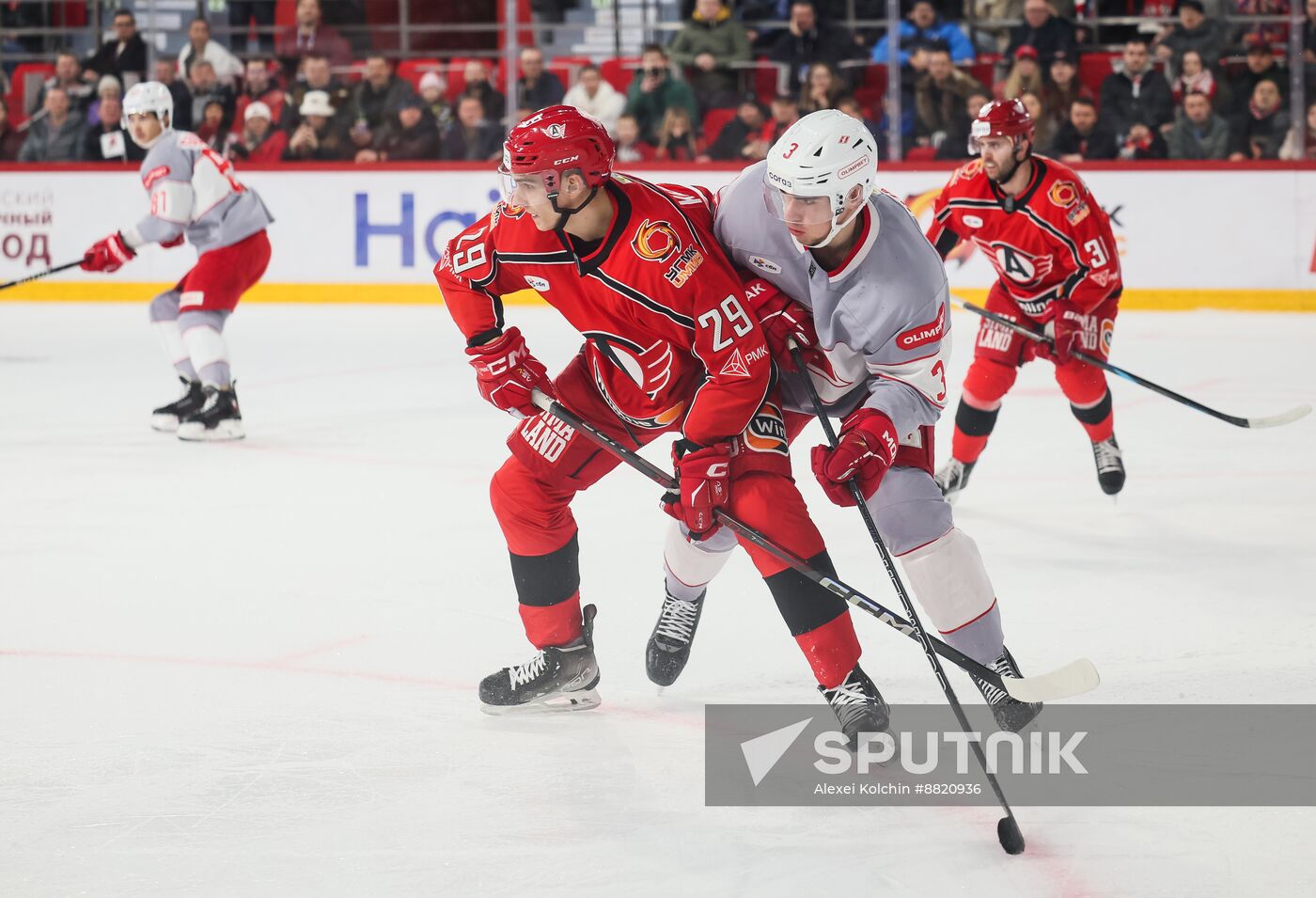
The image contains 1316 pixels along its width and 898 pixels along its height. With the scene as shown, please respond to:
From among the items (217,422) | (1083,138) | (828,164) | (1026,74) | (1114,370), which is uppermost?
(1026,74)

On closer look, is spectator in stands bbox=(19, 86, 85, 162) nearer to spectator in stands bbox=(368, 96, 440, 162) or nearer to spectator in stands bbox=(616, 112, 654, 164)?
spectator in stands bbox=(368, 96, 440, 162)

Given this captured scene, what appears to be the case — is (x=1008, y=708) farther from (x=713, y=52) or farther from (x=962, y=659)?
(x=713, y=52)

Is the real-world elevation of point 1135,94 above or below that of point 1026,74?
below

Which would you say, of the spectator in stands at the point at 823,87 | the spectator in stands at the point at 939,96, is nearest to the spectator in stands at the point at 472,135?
the spectator in stands at the point at 823,87

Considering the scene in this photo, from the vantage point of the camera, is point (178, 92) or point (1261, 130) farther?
point (178, 92)

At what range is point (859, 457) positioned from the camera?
2.59 meters

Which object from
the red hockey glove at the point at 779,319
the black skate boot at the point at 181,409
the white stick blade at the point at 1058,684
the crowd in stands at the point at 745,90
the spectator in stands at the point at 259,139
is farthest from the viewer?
the spectator in stands at the point at 259,139

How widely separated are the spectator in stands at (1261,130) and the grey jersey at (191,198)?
5.59m

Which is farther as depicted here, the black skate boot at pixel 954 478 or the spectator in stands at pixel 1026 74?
the spectator in stands at pixel 1026 74

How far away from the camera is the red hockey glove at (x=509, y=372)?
9.68 feet

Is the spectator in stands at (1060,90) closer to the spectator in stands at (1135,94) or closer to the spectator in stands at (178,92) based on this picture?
the spectator in stands at (1135,94)

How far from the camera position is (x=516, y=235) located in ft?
9.32

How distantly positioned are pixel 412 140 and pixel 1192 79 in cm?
465

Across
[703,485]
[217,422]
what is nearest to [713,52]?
[217,422]
